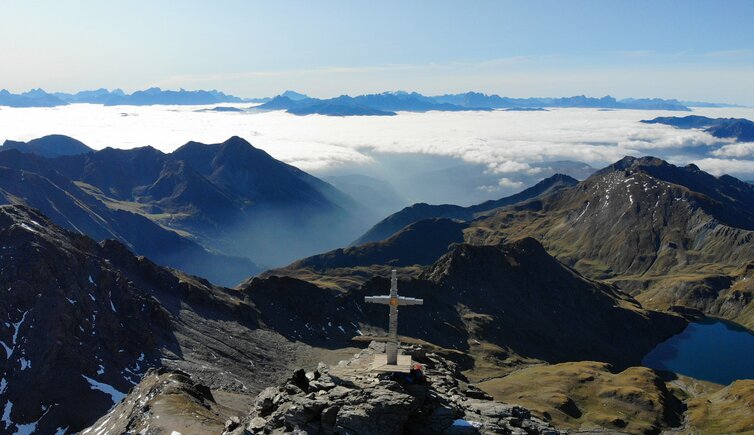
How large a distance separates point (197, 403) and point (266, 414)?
124 feet

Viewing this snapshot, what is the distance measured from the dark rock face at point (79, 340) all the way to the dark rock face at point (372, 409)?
88.0 metres

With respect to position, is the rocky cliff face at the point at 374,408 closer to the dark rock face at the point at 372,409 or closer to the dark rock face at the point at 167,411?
the dark rock face at the point at 372,409

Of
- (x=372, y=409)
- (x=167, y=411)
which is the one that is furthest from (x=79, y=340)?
(x=372, y=409)

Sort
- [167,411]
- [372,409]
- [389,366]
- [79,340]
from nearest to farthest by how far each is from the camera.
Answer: [372,409], [389,366], [167,411], [79,340]

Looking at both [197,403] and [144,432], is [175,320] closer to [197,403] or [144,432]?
[197,403]

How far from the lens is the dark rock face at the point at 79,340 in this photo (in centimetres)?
13500

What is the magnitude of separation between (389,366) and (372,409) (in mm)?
8208

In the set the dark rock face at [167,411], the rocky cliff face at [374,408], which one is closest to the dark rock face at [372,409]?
the rocky cliff face at [374,408]

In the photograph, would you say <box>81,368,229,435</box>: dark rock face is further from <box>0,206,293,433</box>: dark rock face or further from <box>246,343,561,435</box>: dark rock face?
<box>0,206,293,433</box>: dark rock face

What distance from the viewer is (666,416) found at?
184 meters

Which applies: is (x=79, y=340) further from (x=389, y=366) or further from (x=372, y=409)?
(x=372, y=409)

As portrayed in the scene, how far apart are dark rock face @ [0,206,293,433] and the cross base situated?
91.7m

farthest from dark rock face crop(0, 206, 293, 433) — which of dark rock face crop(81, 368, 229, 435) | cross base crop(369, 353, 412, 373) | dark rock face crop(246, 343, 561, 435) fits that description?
cross base crop(369, 353, 412, 373)

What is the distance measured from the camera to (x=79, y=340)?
152750mm
